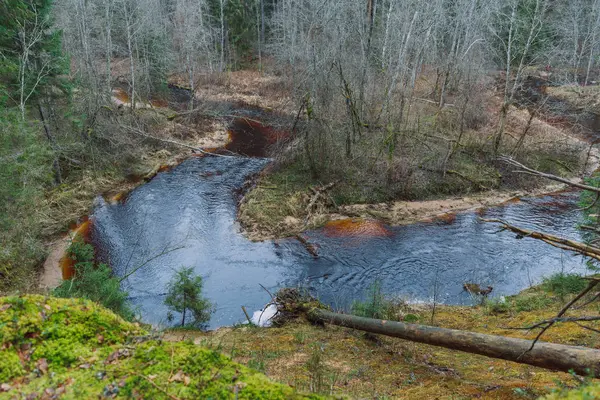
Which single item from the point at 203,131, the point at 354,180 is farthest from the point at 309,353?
the point at 203,131

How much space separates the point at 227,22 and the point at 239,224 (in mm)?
30500

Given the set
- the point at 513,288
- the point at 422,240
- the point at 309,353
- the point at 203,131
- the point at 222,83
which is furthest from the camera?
the point at 222,83

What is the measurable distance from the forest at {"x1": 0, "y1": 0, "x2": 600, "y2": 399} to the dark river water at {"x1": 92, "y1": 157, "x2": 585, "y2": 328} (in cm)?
9

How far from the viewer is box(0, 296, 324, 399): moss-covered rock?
82.9 inches

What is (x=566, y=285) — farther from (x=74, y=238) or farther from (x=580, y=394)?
(x=74, y=238)

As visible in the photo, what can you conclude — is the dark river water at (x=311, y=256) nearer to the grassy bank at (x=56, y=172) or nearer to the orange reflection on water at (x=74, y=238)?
the orange reflection on water at (x=74, y=238)

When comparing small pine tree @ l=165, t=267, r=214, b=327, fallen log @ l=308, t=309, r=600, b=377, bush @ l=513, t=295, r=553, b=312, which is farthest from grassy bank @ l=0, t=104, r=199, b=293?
bush @ l=513, t=295, r=553, b=312

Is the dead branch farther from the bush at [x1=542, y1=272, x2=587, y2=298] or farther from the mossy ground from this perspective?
the bush at [x1=542, y1=272, x2=587, y2=298]

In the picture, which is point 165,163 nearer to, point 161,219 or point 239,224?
point 161,219

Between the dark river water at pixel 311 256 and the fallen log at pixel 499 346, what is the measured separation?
13.3 feet

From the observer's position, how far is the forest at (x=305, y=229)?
3336 millimetres

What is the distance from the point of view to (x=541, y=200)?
18.3 metres

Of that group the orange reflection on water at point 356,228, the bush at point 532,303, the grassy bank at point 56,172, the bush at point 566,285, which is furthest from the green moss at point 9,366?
the orange reflection on water at point 356,228

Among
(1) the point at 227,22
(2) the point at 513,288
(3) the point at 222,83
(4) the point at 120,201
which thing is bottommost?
(2) the point at 513,288
